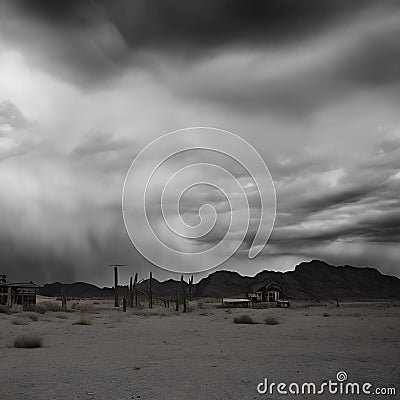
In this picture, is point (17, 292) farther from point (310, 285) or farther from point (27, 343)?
point (310, 285)

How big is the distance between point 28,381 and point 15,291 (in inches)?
1991

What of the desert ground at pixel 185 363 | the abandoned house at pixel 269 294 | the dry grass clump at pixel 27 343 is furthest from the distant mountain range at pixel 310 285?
the dry grass clump at pixel 27 343

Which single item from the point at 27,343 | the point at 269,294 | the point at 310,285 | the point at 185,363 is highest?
the point at 310,285

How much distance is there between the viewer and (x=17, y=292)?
Answer: 198 ft

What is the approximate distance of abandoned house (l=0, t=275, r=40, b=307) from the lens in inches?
2261

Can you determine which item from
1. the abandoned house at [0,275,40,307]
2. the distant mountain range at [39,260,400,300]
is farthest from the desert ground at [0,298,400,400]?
the distant mountain range at [39,260,400,300]

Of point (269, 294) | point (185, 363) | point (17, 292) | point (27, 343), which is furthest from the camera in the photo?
point (269, 294)

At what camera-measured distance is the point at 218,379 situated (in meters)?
12.9

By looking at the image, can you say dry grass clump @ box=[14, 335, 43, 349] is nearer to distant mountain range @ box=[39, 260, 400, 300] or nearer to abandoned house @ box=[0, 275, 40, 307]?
abandoned house @ box=[0, 275, 40, 307]

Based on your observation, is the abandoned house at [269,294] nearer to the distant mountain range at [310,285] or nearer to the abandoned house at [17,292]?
the abandoned house at [17,292]

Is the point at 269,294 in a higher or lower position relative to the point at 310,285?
lower

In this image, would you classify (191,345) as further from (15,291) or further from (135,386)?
(15,291)

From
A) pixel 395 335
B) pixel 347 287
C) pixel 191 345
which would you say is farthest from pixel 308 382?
pixel 347 287

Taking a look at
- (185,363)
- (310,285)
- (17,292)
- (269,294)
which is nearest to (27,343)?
(185,363)
